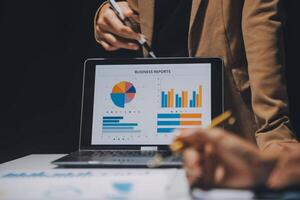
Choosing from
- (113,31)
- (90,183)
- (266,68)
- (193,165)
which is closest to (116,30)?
(113,31)

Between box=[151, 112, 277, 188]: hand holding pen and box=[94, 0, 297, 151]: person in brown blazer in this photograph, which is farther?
box=[94, 0, 297, 151]: person in brown blazer

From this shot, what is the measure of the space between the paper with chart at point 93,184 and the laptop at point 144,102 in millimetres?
253

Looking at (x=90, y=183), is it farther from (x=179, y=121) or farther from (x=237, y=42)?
(x=237, y=42)

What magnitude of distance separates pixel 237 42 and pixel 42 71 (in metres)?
0.95

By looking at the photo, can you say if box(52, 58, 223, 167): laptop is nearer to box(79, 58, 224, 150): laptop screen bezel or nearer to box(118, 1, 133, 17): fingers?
box(79, 58, 224, 150): laptop screen bezel

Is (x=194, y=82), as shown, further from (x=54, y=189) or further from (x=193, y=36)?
(x=54, y=189)

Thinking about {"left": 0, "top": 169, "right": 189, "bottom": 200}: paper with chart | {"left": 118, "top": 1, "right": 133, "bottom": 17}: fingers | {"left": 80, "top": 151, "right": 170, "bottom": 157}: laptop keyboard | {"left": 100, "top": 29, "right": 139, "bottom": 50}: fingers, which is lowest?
{"left": 0, "top": 169, "right": 189, "bottom": 200}: paper with chart

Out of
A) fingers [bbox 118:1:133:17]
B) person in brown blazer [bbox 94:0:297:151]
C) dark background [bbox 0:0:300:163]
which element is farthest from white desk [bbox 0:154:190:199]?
dark background [bbox 0:0:300:163]

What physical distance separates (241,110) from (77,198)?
78cm

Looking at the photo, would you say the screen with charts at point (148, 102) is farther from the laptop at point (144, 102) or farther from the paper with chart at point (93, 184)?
the paper with chart at point (93, 184)

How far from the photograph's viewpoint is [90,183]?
0.78 meters

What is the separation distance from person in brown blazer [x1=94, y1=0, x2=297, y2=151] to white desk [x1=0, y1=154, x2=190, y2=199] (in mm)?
402

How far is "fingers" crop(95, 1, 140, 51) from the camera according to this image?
4.12ft

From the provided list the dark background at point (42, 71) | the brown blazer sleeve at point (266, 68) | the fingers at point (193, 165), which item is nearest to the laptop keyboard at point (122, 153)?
the brown blazer sleeve at point (266, 68)
